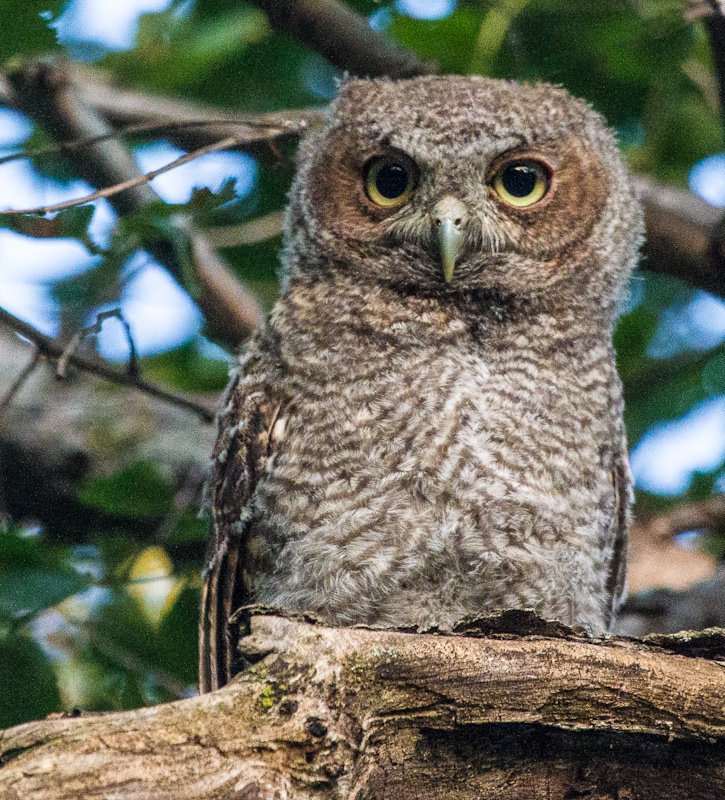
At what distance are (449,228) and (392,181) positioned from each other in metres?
0.35

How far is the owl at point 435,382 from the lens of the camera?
8.39 feet

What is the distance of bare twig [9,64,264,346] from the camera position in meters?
3.39

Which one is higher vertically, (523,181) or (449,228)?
(523,181)

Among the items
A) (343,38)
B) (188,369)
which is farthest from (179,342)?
(343,38)

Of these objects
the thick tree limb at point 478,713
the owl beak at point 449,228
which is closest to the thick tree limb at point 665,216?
the owl beak at point 449,228

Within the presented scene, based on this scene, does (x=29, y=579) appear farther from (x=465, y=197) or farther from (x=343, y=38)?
(x=343, y=38)

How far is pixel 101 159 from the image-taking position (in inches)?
134

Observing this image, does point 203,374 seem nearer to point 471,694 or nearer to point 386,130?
point 386,130

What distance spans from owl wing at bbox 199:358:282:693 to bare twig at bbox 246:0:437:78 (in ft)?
3.91

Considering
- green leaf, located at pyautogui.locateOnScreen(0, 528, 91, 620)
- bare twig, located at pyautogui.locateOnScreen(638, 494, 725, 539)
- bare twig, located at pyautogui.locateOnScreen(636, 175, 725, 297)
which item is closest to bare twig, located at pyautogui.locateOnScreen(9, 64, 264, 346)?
green leaf, located at pyautogui.locateOnScreen(0, 528, 91, 620)

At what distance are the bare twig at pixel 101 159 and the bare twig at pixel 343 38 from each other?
73cm

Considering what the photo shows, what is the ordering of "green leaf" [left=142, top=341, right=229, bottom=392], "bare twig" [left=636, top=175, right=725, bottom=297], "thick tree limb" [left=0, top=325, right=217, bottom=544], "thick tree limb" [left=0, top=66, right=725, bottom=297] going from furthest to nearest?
"green leaf" [left=142, top=341, right=229, bottom=392], "thick tree limb" [left=0, top=325, right=217, bottom=544], "bare twig" [left=636, top=175, right=725, bottom=297], "thick tree limb" [left=0, top=66, right=725, bottom=297]

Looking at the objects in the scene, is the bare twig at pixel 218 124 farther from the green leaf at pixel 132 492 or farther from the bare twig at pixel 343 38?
the green leaf at pixel 132 492

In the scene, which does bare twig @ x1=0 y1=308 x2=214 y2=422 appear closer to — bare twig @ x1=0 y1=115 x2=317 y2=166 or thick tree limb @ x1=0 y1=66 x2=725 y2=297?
bare twig @ x1=0 y1=115 x2=317 y2=166
